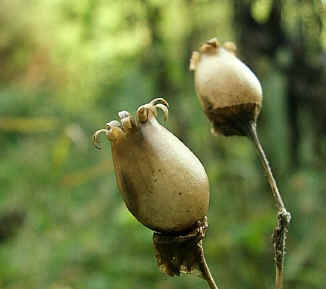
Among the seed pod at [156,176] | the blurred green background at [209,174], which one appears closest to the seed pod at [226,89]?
the seed pod at [156,176]

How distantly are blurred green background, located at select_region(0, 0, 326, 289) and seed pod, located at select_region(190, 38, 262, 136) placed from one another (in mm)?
1050

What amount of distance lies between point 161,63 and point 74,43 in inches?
110

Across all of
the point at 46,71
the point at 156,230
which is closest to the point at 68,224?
the point at 156,230

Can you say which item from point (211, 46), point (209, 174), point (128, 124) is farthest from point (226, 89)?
point (209, 174)

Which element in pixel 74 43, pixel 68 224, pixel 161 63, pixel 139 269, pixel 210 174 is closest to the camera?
pixel 139 269

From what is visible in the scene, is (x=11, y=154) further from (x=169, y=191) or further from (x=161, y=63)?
(x=169, y=191)

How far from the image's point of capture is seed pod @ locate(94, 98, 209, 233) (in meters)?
0.77

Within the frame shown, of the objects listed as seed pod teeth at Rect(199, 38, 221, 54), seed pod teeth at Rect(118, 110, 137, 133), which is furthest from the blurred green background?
seed pod teeth at Rect(118, 110, 137, 133)

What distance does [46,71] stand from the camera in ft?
22.3

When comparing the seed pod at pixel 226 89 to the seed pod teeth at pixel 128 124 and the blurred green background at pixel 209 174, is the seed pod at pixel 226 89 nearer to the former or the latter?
the seed pod teeth at pixel 128 124

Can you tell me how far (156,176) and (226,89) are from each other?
27 cm

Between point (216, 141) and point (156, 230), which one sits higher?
point (156, 230)

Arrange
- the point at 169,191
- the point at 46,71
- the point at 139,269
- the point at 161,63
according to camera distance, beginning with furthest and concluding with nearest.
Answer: the point at 46,71 < the point at 161,63 < the point at 139,269 < the point at 169,191

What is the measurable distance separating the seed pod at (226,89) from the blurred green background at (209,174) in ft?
3.44
